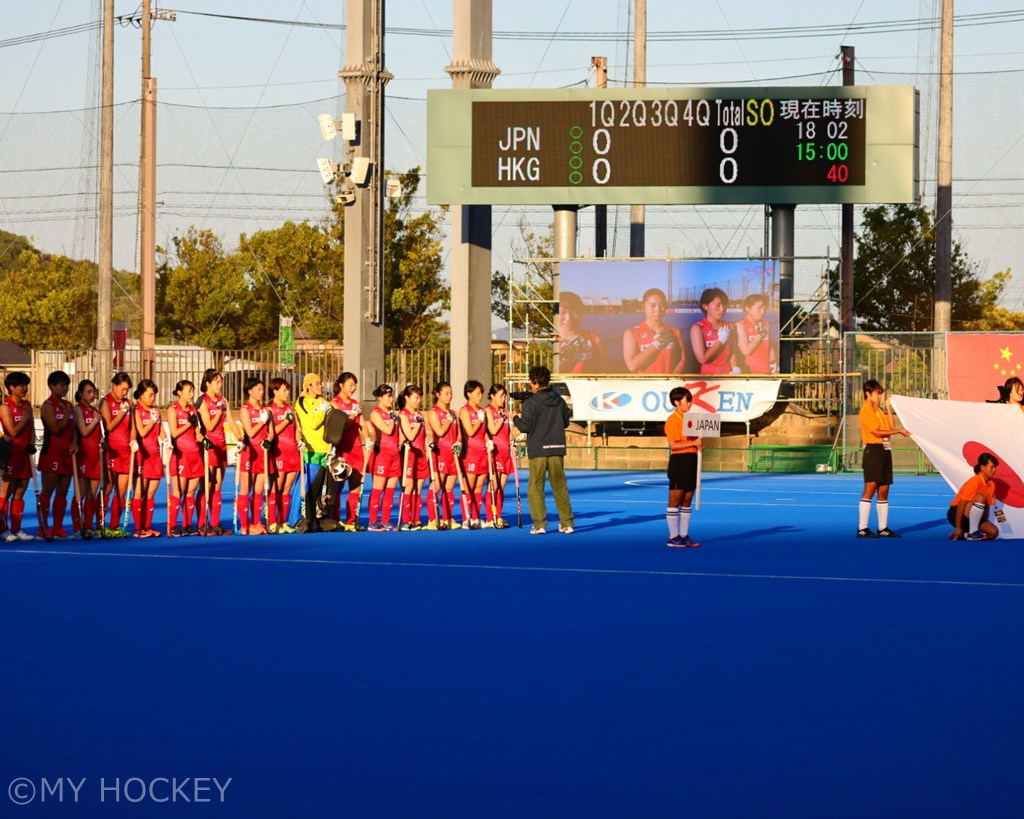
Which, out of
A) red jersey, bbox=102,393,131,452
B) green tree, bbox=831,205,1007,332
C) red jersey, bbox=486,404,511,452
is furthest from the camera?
green tree, bbox=831,205,1007,332

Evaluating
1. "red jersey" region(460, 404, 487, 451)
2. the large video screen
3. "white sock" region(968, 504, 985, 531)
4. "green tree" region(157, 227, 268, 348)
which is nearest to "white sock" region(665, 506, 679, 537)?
"red jersey" region(460, 404, 487, 451)

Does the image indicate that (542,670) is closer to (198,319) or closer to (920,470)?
(920,470)

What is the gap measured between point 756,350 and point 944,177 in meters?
6.25

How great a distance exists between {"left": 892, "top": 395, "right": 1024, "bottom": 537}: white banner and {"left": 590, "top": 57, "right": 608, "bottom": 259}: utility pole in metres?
21.8

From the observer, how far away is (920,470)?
1367 inches

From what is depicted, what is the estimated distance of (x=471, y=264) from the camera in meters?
35.2

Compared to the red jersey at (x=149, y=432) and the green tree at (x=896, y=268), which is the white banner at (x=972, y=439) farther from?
the green tree at (x=896, y=268)

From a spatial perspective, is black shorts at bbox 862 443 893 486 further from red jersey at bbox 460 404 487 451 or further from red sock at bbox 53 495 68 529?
red sock at bbox 53 495 68 529

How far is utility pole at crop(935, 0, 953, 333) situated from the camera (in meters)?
36.1

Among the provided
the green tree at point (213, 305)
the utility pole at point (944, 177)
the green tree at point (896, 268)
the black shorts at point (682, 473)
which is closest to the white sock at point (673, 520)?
the black shorts at point (682, 473)

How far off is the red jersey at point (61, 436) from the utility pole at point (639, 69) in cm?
2581

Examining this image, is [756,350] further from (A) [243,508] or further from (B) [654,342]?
(A) [243,508]

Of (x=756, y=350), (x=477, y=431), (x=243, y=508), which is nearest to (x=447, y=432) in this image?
(x=477, y=431)

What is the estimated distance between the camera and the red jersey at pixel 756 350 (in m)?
34.6
